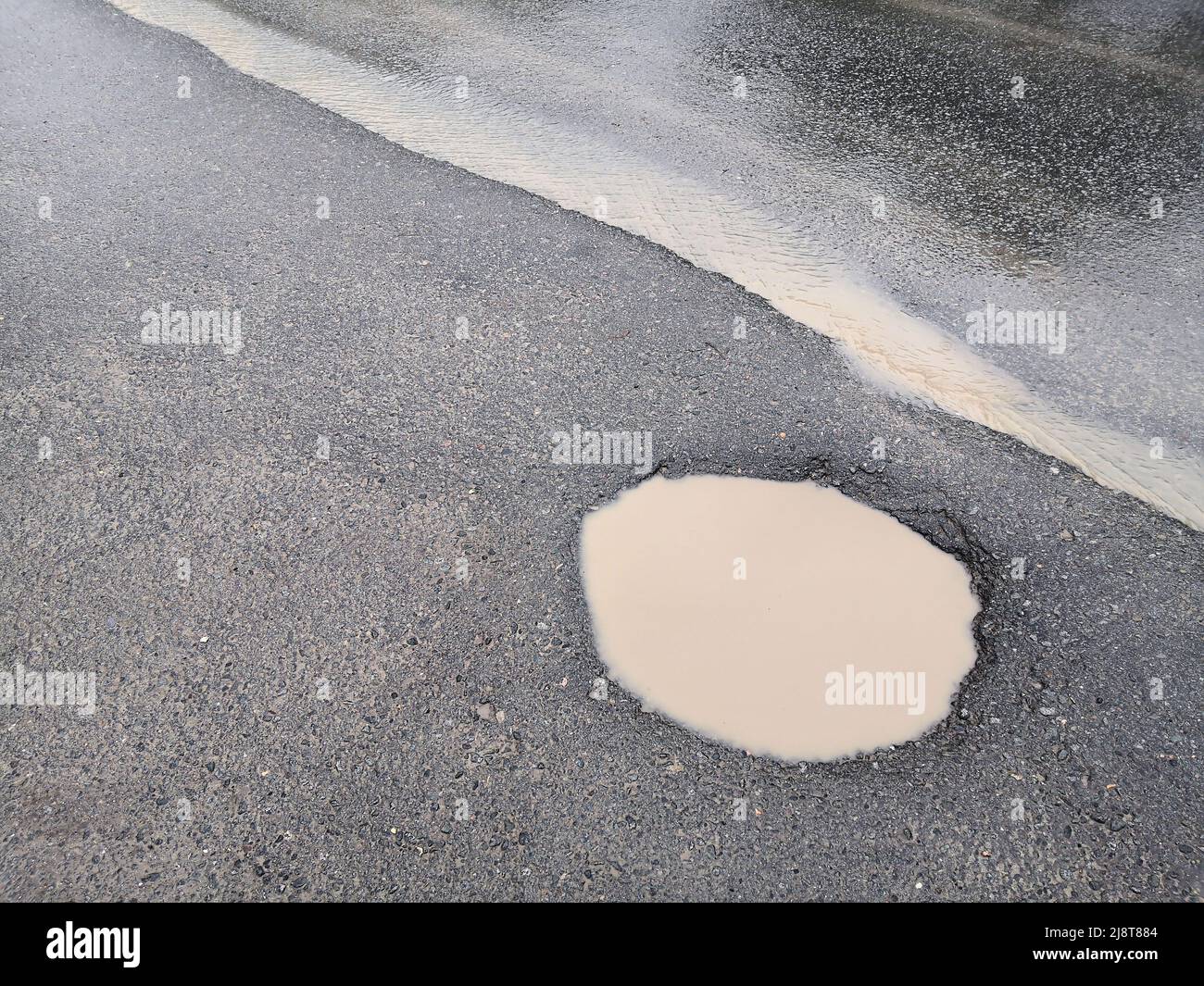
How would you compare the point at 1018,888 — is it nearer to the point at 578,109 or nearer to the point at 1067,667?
the point at 1067,667

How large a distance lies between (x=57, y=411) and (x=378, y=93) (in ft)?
11.5

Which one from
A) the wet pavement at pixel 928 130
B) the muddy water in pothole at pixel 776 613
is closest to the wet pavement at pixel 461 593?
the muddy water in pothole at pixel 776 613

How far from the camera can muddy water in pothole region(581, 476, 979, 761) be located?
2924 mm

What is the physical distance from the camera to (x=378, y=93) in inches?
253

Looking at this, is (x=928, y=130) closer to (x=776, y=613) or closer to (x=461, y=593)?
(x=776, y=613)

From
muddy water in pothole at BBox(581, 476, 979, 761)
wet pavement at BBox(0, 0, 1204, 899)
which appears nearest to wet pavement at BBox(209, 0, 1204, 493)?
wet pavement at BBox(0, 0, 1204, 899)

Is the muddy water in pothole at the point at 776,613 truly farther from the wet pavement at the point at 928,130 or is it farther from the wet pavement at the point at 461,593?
the wet pavement at the point at 928,130

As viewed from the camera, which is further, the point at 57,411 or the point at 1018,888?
the point at 57,411

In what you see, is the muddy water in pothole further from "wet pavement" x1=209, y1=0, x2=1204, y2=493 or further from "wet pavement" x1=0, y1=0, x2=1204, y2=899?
"wet pavement" x1=209, y1=0, x2=1204, y2=493

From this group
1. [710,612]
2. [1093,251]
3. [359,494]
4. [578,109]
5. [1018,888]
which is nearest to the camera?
[1018,888]

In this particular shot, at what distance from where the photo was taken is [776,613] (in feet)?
10.5

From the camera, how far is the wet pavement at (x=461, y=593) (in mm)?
2602
